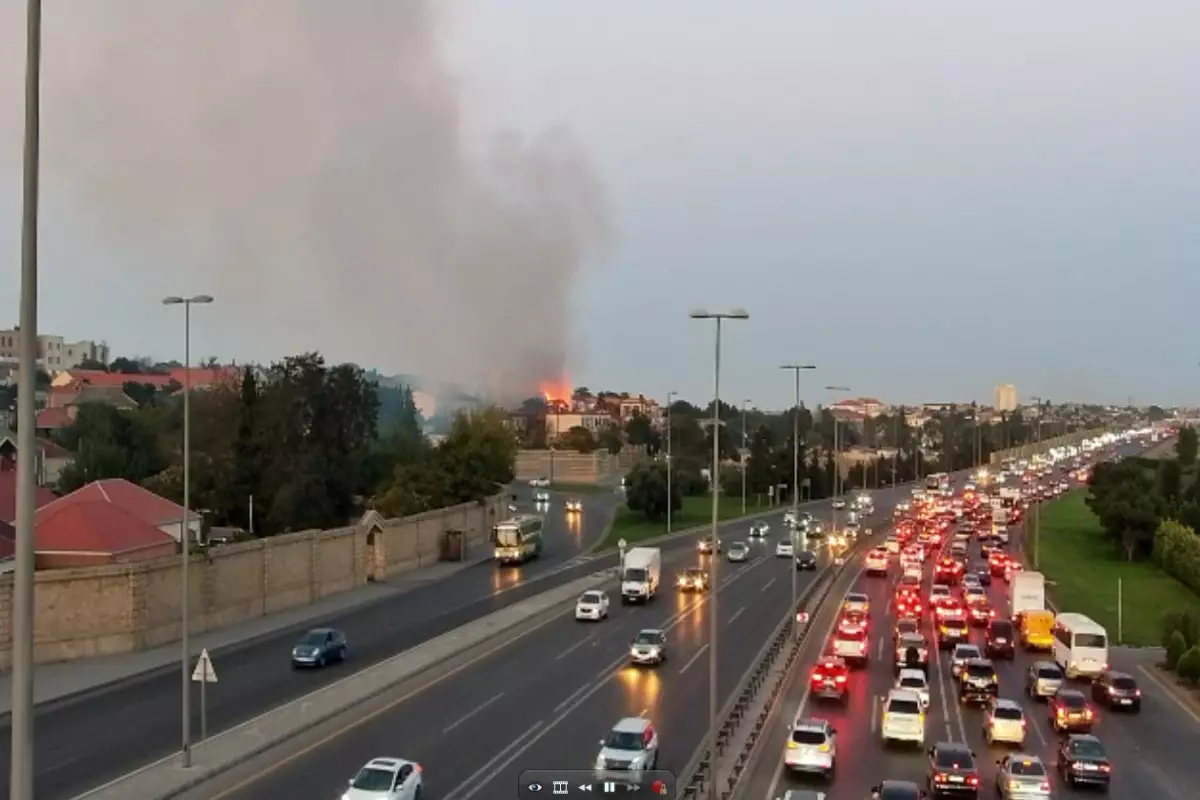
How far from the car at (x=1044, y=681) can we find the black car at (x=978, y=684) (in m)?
1.58

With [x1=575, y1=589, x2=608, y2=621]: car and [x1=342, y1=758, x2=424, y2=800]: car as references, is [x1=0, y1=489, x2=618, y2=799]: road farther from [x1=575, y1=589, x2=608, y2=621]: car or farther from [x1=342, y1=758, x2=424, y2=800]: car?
[x1=342, y1=758, x2=424, y2=800]: car

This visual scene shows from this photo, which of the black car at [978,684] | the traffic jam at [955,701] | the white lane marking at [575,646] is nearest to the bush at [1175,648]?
the traffic jam at [955,701]

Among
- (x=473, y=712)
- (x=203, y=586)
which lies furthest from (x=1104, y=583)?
(x=473, y=712)

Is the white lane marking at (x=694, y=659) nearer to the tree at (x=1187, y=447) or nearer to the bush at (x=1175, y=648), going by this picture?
the bush at (x=1175, y=648)

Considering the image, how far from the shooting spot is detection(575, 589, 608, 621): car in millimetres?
48438

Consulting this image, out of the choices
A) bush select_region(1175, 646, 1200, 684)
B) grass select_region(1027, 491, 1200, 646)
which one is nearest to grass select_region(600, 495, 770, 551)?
grass select_region(1027, 491, 1200, 646)

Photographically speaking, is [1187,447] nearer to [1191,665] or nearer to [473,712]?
[1191,665]

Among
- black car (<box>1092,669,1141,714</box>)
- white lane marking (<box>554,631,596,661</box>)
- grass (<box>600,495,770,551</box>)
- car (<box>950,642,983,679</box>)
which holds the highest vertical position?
car (<box>950,642,983,679</box>)

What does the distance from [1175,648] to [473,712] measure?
23523mm

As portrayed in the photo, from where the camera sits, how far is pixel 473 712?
3012cm

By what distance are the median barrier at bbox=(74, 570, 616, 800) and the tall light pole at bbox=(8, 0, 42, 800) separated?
14352mm

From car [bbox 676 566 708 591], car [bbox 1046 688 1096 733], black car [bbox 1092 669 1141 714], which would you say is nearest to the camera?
car [bbox 1046 688 1096 733]

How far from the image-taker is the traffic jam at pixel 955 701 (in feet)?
77.5

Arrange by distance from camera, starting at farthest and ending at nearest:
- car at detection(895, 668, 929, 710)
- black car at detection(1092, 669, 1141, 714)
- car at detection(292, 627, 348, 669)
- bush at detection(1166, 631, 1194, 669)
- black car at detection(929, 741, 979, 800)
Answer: bush at detection(1166, 631, 1194, 669), car at detection(292, 627, 348, 669), black car at detection(1092, 669, 1141, 714), car at detection(895, 668, 929, 710), black car at detection(929, 741, 979, 800)
